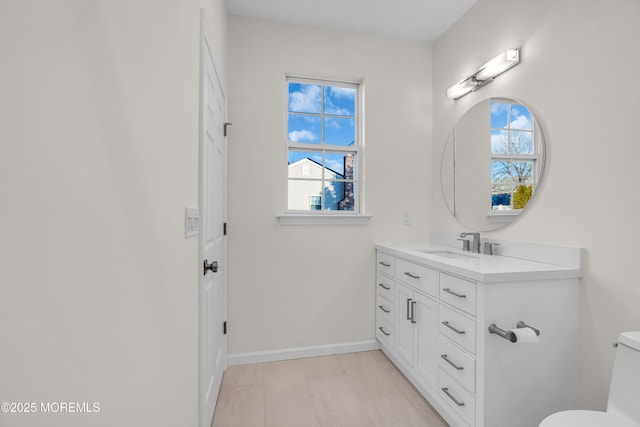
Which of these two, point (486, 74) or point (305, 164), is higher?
point (486, 74)

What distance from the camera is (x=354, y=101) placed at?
2.93 metres

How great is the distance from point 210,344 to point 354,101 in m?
2.32

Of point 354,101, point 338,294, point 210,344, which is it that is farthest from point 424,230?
point 210,344

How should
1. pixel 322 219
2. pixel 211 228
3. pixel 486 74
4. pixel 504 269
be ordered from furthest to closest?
pixel 322 219 → pixel 486 74 → pixel 211 228 → pixel 504 269

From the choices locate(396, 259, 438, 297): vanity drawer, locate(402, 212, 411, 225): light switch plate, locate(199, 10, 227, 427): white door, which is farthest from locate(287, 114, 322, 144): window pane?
locate(396, 259, 438, 297): vanity drawer

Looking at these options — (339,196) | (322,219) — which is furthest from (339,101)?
(322,219)

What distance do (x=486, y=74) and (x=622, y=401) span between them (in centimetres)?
200

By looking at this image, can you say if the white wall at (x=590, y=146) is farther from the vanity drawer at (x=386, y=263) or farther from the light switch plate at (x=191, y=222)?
the light switch plate at (x=191, y=222)

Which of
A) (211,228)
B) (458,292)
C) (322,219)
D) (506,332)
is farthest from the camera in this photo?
(322,219)

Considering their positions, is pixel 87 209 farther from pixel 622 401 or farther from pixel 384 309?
pixel 384 309

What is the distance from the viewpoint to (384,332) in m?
2.62

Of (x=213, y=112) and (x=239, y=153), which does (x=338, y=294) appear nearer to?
(x=239, y=153)

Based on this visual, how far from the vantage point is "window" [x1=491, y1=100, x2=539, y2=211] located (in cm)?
195

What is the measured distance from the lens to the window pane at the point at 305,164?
2.76 m
